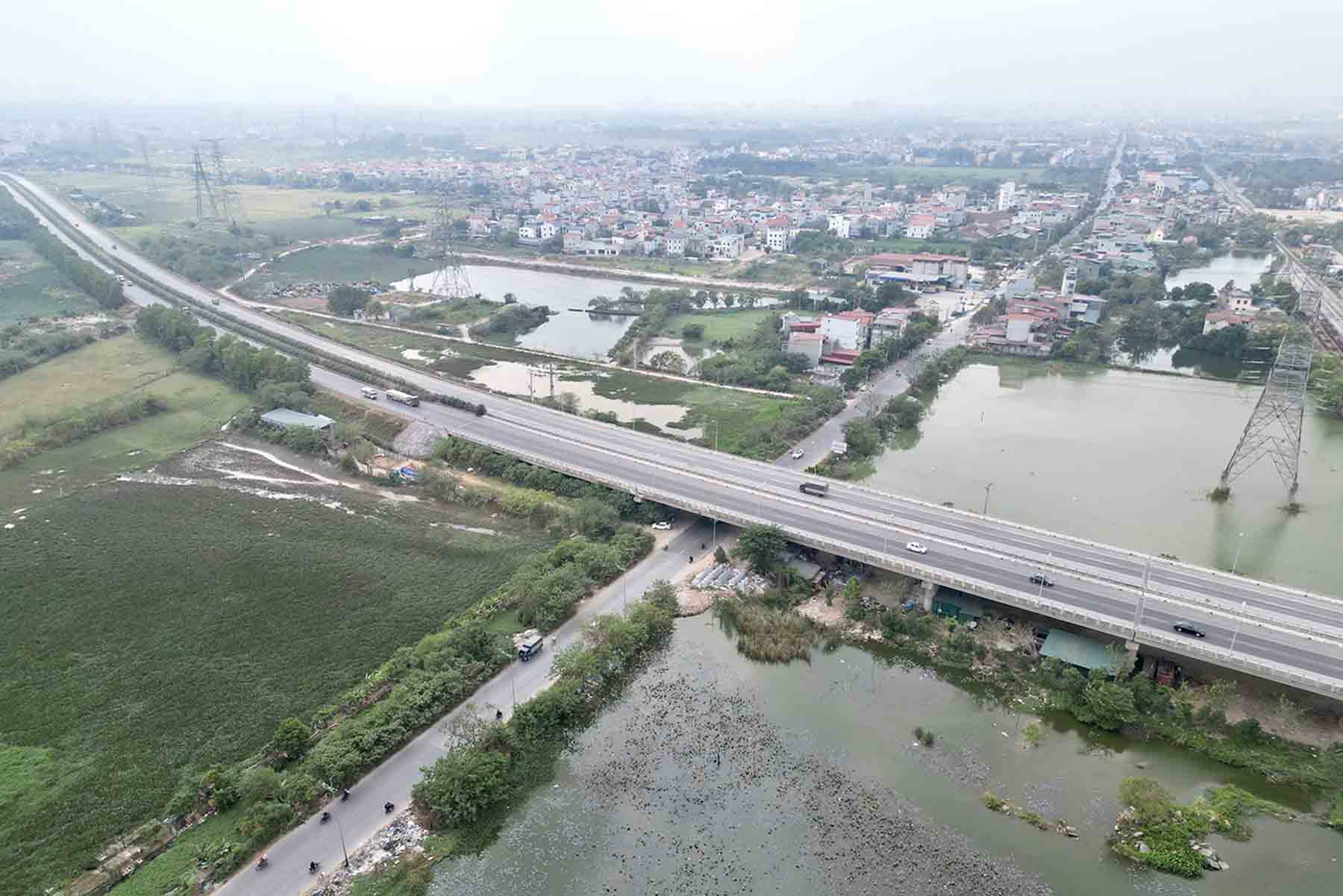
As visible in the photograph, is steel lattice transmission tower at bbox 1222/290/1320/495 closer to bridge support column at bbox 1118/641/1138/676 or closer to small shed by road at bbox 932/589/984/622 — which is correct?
bridge support column at bbox 1118/641/1138/676

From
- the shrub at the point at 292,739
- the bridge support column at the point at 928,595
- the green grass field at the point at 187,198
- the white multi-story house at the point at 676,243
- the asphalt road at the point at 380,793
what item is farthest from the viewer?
the green grass field at the point at 187,198

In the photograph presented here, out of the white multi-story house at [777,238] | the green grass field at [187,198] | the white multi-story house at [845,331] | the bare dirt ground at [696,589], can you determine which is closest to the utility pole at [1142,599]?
the bare dirt ground at [696,589]

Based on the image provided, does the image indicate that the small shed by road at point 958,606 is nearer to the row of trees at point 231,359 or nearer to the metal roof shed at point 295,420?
the metal roof shed at point 295,420

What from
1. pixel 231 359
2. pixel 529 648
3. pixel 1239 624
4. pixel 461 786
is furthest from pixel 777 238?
pixel 461 786

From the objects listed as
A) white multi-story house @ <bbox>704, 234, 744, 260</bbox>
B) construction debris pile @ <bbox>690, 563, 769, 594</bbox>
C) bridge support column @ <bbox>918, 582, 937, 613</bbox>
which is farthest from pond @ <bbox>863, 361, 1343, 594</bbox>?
white multi-story house @ <bbox>704, 234, 744, 260</bbox>

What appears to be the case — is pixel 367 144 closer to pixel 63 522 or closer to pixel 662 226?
pixel 662 226

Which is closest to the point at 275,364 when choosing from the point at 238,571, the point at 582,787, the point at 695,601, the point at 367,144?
the point at 238,571
